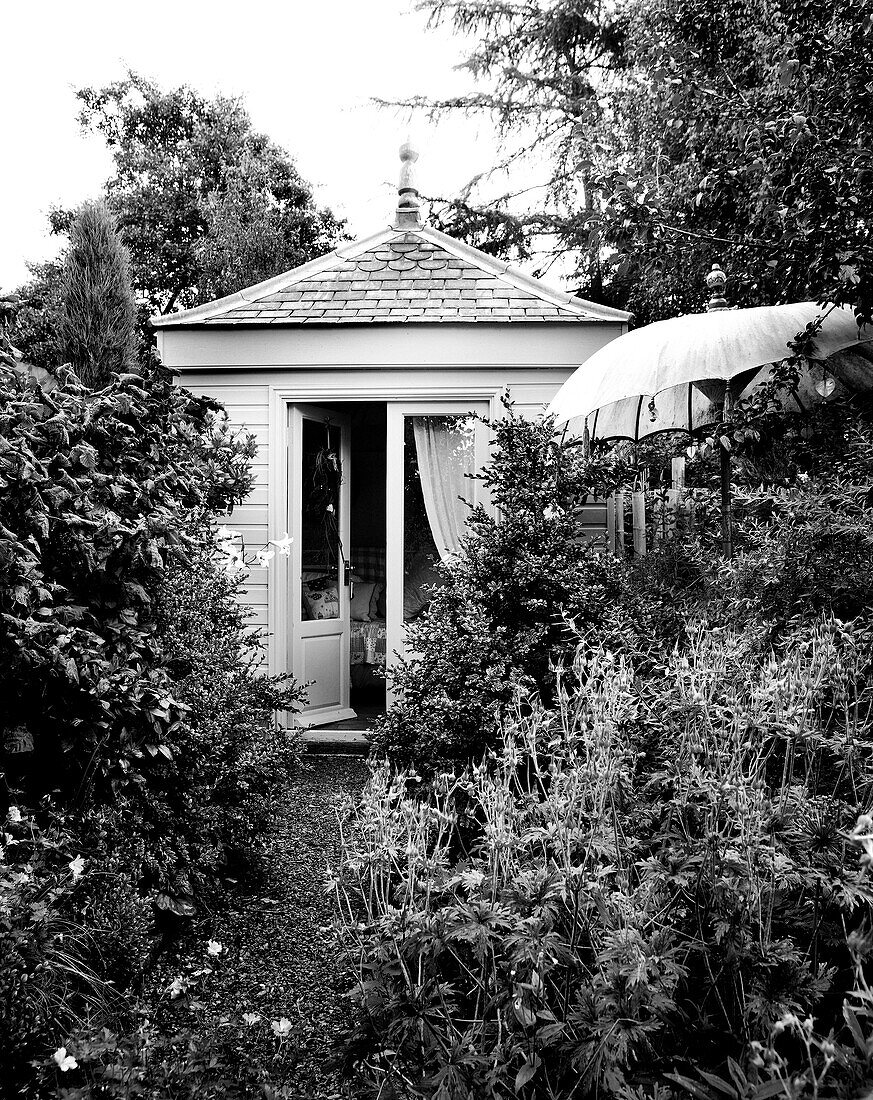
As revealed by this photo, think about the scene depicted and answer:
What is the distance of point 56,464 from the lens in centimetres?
314

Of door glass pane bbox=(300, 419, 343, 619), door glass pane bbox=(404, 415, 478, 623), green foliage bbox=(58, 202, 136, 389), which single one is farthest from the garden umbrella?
green foliage bbox=(58, 202, 136, 389)

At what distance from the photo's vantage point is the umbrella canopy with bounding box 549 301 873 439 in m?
4.58

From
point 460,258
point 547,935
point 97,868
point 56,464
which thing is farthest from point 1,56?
point 547,935

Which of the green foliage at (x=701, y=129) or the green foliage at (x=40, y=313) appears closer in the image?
the green foliage at (x=701, y=129)

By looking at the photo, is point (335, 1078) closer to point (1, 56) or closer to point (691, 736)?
point (691, 736)

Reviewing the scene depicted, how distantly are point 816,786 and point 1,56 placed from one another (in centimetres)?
2104

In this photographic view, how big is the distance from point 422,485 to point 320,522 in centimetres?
102

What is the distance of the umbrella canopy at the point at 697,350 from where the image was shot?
458cm

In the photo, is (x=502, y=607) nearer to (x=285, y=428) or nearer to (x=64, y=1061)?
(x=64, y=1061)

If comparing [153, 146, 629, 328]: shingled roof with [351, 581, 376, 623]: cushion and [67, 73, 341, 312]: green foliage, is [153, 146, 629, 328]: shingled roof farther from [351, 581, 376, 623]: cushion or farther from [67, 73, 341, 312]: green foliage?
[67, 73, 341, 312]: green foliage

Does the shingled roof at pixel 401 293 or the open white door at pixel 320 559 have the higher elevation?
the shingled roof at pixel 401 293

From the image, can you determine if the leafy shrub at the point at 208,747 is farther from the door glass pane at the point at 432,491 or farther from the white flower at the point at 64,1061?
the door glass pane at the point at 432,491

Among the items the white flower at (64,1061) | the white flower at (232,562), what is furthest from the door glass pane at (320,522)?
the white flower at (64,1061)

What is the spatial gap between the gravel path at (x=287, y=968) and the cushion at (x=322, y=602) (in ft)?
9.26
